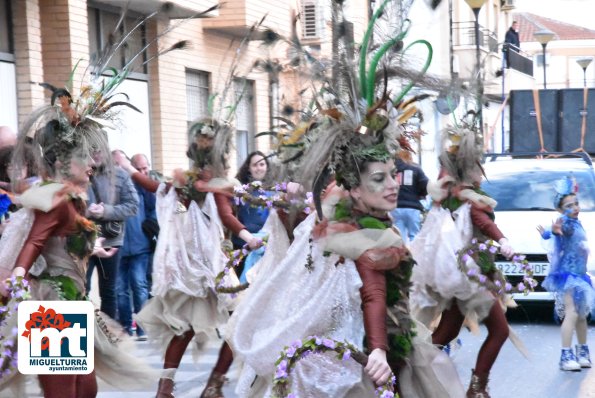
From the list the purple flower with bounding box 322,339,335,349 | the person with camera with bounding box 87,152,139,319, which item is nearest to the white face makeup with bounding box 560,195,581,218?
the person with camera with bounding box 87,152,139,319

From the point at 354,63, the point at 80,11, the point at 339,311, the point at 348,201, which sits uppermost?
the point at 80,11

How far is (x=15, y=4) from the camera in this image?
45.3ft

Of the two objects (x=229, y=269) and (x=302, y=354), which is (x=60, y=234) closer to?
(x=302, y=354)

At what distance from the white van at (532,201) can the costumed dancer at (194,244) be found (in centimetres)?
443

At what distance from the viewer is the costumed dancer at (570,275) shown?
9.94 meters

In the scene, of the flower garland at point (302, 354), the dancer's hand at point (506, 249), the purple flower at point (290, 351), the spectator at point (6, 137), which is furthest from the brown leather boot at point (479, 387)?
the spectator at point (6, 137)

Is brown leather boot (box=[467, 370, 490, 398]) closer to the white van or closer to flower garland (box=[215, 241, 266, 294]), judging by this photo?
flower garland (box=[215, 241, 266, 294])

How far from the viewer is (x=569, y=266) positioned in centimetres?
1020

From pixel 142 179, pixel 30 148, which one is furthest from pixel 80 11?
pixel 30 148

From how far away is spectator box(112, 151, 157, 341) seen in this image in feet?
38.2

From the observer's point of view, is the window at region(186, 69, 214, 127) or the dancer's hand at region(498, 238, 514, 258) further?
the window at region(186, 69, 214, 127)

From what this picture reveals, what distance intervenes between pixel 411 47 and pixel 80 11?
361 inches

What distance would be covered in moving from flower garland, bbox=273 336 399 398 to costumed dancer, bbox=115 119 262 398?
3292 millimetres

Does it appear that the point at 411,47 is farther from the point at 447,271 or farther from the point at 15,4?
the point at 15,4
